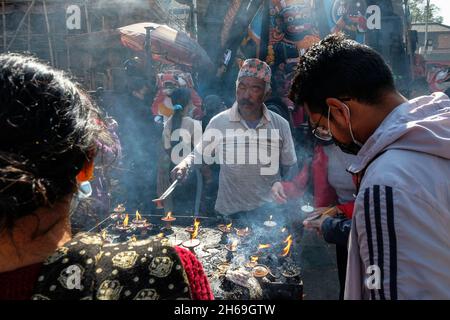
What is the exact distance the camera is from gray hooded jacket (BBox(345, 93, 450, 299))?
1.21m

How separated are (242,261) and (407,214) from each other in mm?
2158

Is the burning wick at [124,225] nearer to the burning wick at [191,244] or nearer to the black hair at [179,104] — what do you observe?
the burning wick at [191,244]

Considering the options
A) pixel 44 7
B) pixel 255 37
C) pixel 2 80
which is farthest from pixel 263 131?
pixel 44 7

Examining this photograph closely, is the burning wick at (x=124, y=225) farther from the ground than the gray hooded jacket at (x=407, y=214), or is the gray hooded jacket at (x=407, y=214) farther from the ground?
the gray hooded jacket at (x=407, y=214)

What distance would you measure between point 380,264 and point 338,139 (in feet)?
2.39

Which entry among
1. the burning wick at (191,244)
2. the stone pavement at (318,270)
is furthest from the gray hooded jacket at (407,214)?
the stone pavement at (318,270)

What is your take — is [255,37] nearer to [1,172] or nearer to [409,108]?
[409,108]

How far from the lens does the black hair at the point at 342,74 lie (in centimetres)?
158

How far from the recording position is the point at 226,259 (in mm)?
3244

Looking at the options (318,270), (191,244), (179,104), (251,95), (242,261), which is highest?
(251,95)

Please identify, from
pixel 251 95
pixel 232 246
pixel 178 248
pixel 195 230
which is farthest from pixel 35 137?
pixel 251 95

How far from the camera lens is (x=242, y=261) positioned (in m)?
3.19

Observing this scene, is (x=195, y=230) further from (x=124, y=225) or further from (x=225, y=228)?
(x=124, y=225)

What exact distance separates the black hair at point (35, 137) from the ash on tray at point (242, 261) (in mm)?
1999
